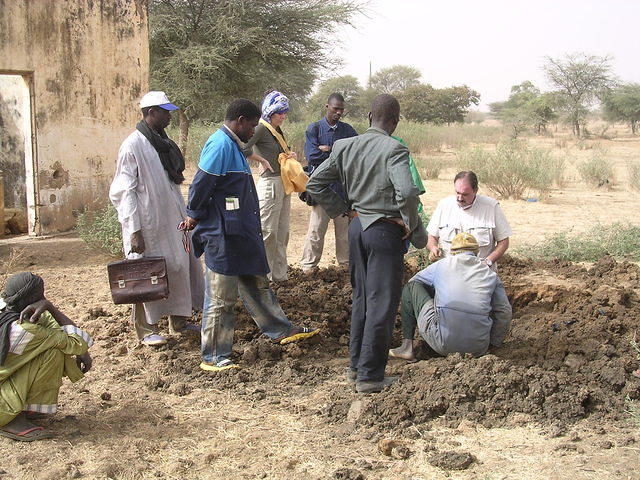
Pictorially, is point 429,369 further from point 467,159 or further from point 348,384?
point 467,159

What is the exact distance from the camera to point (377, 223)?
167 inches

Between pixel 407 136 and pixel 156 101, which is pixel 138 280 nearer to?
pixel 156 101

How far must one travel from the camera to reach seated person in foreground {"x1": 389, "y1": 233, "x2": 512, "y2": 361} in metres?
4.51

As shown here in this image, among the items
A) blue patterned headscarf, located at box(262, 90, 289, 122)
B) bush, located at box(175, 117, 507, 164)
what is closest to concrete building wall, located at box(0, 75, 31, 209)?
blue patterned headscarf, located at box(262, 90, 289, 122)

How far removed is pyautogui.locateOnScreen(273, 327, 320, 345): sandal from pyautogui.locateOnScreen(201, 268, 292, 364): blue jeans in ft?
0.62

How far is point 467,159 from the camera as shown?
1477 cm

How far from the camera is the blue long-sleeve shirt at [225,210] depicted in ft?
15.1

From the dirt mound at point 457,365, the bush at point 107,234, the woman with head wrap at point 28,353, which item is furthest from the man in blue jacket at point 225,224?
the bush at point 107,234

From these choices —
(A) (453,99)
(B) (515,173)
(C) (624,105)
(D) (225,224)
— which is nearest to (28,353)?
(D) (225,224)

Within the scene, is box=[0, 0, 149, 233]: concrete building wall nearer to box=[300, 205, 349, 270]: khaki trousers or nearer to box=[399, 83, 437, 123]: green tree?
box=[300, 205, 349, 270]: khaki trousers

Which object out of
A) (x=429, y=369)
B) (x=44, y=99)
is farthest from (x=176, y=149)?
(x=44, y=99)

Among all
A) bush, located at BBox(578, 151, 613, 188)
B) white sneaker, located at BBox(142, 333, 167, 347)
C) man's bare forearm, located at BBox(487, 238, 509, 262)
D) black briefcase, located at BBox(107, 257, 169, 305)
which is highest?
bush, located at BBox(578, 151, 613, 188)

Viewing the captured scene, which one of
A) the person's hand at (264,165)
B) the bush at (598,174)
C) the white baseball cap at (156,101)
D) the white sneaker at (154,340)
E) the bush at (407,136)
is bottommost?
the white sneaker at (154,340)

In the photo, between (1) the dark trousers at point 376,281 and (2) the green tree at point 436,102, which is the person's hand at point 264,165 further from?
(2) the green tree at point 436,102
